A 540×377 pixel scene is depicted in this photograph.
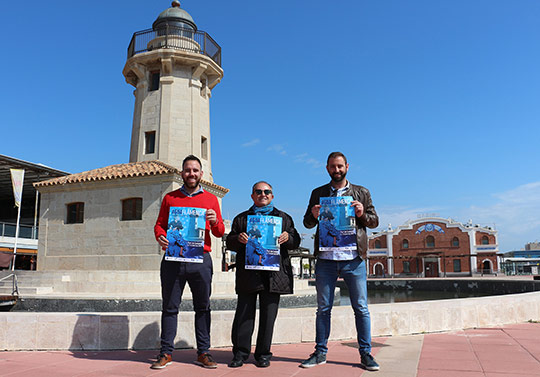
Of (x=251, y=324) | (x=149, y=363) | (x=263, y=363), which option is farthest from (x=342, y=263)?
(x=149, y=363)

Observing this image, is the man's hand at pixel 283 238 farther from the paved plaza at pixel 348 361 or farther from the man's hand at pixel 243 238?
the paved plaza at pixel 348 361

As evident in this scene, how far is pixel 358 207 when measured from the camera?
412 cm

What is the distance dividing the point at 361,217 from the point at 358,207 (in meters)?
0.15

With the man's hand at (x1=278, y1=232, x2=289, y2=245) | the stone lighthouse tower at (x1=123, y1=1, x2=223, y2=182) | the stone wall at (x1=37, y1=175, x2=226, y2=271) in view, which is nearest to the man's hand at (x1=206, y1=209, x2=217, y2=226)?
the man's hand at (x1=278, y1=232, x2=289, y2=245)

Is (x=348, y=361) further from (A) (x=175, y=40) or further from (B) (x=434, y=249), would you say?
(B) (x=434, y=249)

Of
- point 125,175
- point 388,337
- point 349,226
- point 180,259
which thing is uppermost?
point 125,175

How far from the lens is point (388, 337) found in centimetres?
542

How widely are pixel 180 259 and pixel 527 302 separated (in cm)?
594

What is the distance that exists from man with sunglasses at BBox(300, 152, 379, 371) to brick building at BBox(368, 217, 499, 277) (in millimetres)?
46863

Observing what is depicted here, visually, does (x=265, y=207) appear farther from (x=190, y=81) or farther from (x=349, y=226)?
(x=190, y=81)

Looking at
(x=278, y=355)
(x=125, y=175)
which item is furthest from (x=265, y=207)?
(x=125, y=175)

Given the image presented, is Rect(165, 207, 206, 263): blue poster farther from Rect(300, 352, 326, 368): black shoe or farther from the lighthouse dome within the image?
the lighthouse dome

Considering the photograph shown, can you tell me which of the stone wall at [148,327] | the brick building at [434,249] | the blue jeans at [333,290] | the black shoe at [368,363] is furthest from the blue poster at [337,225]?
the brick building at [434,249]

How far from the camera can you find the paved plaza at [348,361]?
367 centimetres
